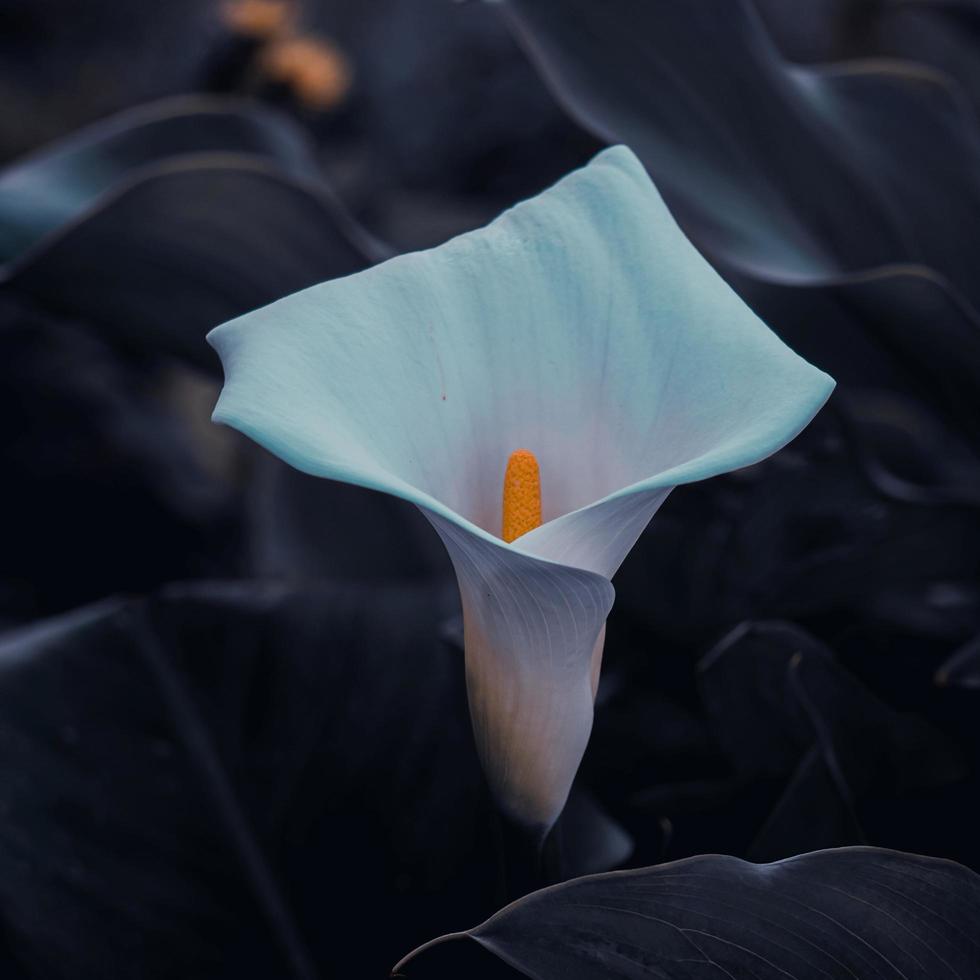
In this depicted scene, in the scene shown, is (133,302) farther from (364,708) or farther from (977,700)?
(977,700)

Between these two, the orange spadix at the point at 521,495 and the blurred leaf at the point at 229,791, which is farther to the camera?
the blurred leaf at the point at 229,791

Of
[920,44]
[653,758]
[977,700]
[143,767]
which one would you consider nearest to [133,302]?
[143,767]

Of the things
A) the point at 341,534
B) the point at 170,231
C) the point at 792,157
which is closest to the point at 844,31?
the point at 792,157

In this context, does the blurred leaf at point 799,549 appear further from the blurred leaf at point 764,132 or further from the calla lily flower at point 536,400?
the calla lily flower at point 536,400

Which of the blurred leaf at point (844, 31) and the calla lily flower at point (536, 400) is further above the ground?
the calla lily flower at point (536, 400)

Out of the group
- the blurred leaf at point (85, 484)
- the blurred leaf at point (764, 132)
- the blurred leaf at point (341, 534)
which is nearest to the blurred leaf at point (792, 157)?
the blurred leaf at point (764, 132)

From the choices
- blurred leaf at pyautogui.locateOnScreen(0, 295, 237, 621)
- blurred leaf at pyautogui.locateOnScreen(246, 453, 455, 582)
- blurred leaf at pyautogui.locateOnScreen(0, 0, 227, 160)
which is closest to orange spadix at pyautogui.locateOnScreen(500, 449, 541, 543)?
blurred leaf at pyautogui.locateOnScreen(246, 453, 455, 582)
